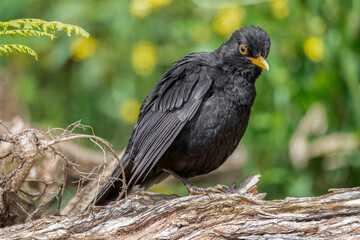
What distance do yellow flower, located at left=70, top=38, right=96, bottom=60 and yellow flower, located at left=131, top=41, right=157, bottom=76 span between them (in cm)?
53

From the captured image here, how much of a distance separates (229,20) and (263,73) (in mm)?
611

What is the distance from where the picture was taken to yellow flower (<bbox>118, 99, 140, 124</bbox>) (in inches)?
259

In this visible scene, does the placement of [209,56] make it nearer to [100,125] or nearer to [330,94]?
[330,94]

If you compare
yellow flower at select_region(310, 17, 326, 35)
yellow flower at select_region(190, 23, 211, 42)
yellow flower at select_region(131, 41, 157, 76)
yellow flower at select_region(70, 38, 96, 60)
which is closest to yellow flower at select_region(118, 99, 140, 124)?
yellow flower at select_region(131, 41, 157, 76)

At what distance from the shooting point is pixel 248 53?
13.4 ft

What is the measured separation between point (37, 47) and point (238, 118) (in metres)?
3.63

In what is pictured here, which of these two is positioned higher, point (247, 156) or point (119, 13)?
point (119, 13)

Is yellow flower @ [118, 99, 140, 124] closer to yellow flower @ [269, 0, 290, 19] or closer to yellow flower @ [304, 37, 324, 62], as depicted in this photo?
yellow flower @ [269, 0, 290, 19]

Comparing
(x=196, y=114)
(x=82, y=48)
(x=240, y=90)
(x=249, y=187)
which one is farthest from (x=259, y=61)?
(x=82, y=48)

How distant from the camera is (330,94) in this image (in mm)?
5918

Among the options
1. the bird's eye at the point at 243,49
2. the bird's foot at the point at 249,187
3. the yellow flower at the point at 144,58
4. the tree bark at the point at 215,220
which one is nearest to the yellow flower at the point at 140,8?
the yellow flower at the point at 144,58

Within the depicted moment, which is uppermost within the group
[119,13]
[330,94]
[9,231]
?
[119,13]

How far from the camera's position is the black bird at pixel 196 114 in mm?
3930

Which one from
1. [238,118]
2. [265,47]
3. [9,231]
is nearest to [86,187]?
[9,231]
